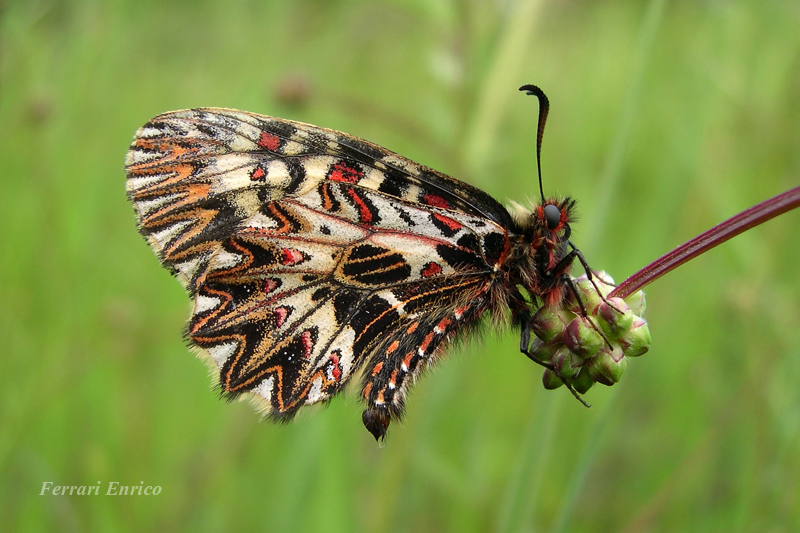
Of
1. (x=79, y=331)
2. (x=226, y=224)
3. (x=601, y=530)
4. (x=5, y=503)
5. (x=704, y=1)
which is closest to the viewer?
(x=226, y=224)

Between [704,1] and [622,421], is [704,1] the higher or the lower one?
the higher one

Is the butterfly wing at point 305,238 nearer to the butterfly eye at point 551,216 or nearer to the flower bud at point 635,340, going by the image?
the butterfly eye at point 551,216

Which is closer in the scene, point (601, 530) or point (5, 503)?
point (5, 503)

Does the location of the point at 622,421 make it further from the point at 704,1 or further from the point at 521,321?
the point at 704,1

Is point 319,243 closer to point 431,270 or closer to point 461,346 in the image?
point 431,270

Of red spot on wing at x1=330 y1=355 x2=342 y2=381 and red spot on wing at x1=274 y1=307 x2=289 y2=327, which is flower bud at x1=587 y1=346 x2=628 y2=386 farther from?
red spot on wing at x1=274 y1=307 x2=289 y2=327

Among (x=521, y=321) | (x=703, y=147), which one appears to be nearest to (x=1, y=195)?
(x=521, y=321)

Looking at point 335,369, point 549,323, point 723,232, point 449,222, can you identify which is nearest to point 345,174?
point 449,222

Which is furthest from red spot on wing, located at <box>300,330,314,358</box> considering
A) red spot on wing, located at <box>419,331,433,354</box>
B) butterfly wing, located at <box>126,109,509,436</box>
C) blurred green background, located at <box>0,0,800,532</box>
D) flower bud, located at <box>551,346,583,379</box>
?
flower bud, located at <box>551,346,583,379</box>
